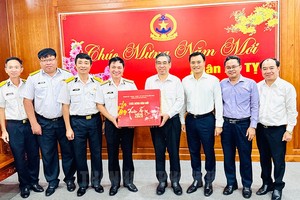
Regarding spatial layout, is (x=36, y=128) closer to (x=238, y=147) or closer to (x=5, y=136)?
(x=5, y=136)

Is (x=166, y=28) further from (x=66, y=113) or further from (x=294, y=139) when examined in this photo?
(x=294, y=139)

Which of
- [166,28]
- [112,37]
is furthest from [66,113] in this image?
[166,28]

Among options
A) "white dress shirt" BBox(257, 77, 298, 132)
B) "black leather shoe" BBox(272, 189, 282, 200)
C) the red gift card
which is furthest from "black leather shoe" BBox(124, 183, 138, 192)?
"white dress shirt" BBox(257, 77, 298, 132)

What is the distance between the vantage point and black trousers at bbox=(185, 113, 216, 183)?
112 inches

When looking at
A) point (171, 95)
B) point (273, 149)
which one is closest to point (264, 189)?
point (273, 149)

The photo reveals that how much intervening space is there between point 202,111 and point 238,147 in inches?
19.8

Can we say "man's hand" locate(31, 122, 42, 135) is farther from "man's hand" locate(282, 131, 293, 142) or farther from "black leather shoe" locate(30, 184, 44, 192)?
"man's hand" locate(282, 131, 293, 142)

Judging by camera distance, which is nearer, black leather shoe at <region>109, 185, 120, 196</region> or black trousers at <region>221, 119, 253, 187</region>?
black trousers at <region>221, 119, 253, 187</region>

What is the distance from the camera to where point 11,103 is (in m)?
2.96

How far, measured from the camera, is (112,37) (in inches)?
162

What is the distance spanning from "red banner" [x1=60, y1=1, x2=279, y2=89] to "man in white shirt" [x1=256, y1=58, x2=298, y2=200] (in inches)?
46.9

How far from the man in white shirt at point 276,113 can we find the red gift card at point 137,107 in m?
1.02

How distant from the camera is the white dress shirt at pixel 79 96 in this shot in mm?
2908

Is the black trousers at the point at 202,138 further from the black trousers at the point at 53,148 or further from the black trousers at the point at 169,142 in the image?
the black trousers at the point at 53,148
